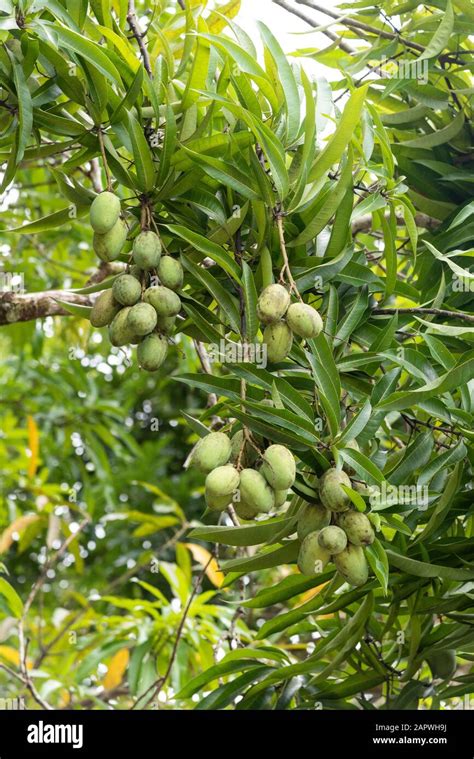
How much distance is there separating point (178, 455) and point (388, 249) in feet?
9.51

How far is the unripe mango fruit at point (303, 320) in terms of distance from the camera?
0.84 m

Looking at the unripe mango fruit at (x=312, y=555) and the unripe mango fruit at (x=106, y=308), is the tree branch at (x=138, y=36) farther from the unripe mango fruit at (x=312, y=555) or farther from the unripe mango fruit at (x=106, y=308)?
the unripe mango fruit at (x=312, y=555)

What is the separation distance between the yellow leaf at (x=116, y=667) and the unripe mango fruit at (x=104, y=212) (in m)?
1.60

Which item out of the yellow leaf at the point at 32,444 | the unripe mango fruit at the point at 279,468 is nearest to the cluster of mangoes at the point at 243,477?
the unripe mango fruit at the point at 279,468

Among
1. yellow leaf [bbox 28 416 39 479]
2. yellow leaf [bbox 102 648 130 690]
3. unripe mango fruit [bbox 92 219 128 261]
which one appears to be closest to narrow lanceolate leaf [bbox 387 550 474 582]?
unripe mango fruit [bbox 92 219 128 261]

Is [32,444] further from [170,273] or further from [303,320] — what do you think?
[303,320]

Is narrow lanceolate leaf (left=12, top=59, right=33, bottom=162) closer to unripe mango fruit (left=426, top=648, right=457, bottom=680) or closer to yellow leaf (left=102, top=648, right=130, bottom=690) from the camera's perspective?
unripe mango fruit (left=426, top=648, right=457, bottom=680)

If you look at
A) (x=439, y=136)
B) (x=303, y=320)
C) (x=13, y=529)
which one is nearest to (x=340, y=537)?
(x=303, y=320)

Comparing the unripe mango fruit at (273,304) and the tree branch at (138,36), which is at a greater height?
the tree branch at (138,36)

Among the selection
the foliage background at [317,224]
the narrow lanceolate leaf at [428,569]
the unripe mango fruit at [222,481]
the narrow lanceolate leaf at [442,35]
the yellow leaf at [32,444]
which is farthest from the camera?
the yellow leaf at [32,444]

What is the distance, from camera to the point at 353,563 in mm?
859
